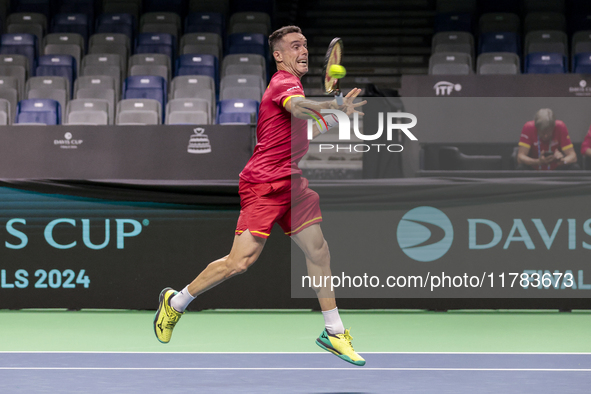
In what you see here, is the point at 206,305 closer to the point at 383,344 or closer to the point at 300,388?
the point at 383,344

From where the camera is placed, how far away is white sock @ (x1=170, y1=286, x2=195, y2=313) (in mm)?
4211

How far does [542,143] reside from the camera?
304 inches

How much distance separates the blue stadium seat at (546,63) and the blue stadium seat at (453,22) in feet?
4.97

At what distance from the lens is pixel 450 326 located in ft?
19.5

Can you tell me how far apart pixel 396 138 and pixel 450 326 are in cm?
320

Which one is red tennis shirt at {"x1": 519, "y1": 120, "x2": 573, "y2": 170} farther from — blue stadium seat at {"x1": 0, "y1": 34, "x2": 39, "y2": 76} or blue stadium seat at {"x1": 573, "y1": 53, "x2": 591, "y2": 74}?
blue stadium seat at {"x1": 0, "y1": 34, "x2": 39, "y2": 76}

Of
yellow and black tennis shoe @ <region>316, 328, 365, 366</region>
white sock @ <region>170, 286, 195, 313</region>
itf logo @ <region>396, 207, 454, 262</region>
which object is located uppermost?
itf logo @ <region>396, 207, 454, 262</region>

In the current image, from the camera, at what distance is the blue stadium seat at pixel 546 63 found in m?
11.6

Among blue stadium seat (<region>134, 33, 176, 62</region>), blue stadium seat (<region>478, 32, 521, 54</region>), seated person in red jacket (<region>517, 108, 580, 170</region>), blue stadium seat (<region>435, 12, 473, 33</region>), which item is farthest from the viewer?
blue stadium seat (<region>435, 12, 473, 33</region>)

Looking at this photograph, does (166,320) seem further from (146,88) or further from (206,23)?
(206,23)

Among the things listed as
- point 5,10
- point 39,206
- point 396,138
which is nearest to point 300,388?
point 39,206

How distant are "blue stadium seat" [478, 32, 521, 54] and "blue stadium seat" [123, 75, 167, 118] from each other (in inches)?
182

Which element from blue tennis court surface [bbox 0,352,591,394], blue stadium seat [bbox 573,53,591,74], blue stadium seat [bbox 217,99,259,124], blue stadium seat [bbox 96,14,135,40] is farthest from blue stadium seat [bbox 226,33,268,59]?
blue tennis court surface [bbox 0,352,591,394]

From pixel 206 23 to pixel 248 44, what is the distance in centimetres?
103
